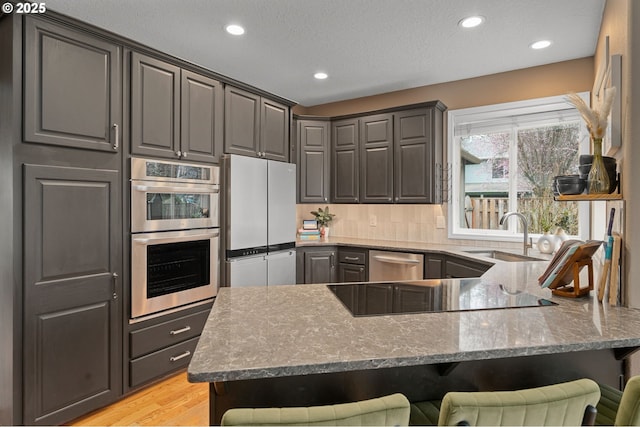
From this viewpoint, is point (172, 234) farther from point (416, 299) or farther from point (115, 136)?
point (416, 299)

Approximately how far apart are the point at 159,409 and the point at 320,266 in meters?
2.18

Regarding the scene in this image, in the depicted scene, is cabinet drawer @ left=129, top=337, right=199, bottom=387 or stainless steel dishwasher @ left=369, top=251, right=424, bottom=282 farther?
stainless steel dishwasher @ left=369, top=251, right=424, bottom=282

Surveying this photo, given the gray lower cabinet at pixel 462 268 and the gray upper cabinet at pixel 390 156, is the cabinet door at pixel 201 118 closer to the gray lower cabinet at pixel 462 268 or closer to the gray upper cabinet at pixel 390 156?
the gray upper cabinet at pixel 390 156

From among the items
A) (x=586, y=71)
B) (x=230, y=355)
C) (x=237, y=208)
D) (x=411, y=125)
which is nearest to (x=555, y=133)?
(x=586, y=71)

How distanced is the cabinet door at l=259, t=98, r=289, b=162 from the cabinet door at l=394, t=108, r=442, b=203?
4.06ft

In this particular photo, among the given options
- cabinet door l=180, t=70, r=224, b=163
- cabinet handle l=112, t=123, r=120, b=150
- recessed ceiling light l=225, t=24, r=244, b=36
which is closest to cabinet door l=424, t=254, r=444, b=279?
cabinet door l=180, t=70, r=224, b=163

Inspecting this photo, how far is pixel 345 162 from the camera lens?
4.44m

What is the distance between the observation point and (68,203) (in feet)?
7.11

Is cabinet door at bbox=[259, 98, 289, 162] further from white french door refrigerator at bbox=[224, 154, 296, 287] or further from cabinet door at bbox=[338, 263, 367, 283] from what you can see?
cabinet door at bbox=[338, 263, 367, 283]

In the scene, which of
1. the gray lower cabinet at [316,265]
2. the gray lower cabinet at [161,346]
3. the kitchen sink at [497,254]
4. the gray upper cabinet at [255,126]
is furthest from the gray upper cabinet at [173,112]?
the kitchen sink at [497,254]

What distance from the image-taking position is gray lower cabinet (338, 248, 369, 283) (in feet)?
13.3

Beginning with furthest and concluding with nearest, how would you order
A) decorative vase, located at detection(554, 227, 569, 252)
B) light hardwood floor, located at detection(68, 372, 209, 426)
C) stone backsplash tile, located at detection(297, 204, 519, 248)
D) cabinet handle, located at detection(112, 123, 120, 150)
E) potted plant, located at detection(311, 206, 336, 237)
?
potted plant, located at detection(311, 206, 336, 237) < stone backsplash tile, located at detection(297, 204, 519, 248) < decorative vase, located at detection(554, 227, 569, 252) < cabinet handle, located at detection(112, 123, 120, 150) < light hardwood floor, located at detection(68, 372, 209, 426)

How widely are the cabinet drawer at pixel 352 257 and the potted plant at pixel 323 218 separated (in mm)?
567

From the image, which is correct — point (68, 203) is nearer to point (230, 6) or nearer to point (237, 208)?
point (237, 208)
